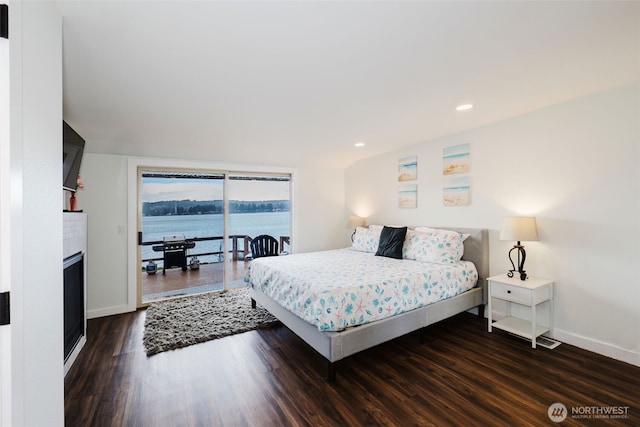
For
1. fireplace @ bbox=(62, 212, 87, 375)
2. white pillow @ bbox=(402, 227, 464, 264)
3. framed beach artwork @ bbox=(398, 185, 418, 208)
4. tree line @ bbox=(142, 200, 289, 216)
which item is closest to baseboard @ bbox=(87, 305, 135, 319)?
fireplace @ bbox=(62, 212, 87, 375)

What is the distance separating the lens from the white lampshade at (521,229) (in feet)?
9.09

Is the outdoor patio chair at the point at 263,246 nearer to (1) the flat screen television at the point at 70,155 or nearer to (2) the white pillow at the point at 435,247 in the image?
(2) the white pillow at the point at 435,247

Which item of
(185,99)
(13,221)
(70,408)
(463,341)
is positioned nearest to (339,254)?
(463,341)

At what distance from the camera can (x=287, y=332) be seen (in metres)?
3.09

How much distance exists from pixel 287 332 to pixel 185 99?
2505 millimetres

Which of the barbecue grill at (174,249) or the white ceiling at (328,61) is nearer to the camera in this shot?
the white ceiling at (328,61)

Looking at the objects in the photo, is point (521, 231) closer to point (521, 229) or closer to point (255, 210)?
point (521, 229)

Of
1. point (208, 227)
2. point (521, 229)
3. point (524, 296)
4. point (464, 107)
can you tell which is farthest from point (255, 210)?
point (524, 296)

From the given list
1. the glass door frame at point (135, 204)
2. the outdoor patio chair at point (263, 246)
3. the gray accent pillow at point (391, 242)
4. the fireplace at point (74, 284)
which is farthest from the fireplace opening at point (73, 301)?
the gray accent pillow at point (391, 242)

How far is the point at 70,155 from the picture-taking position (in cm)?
257

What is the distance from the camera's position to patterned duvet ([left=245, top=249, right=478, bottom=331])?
229cm

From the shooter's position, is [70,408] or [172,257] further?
[172,257]

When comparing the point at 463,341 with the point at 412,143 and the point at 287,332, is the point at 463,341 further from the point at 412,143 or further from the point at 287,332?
the point at 412,143

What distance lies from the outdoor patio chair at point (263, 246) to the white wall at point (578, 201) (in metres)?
3.17
